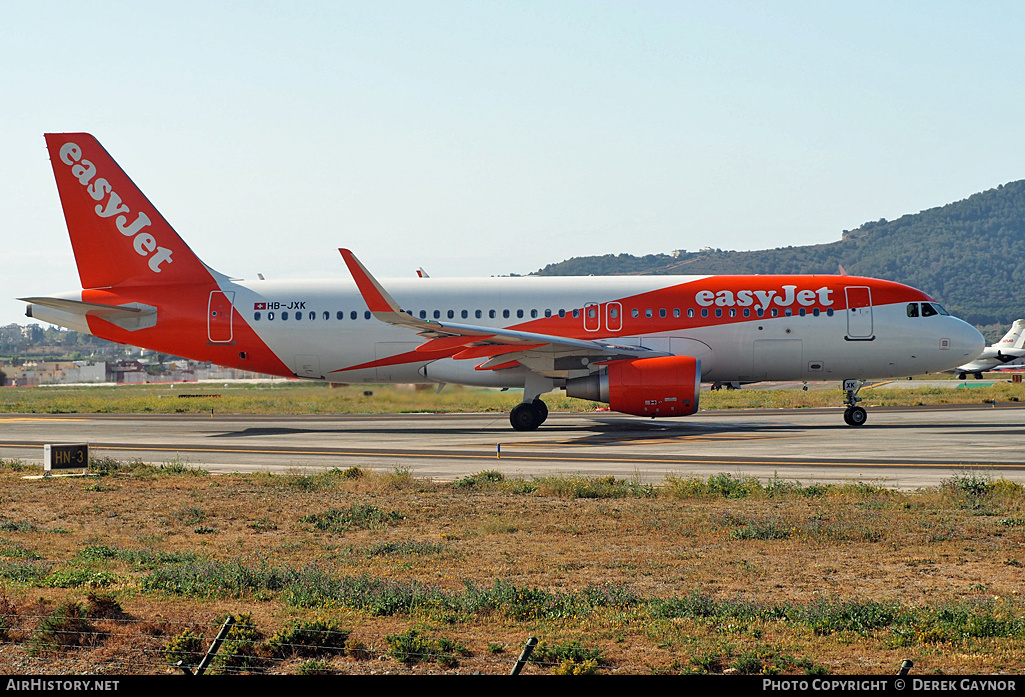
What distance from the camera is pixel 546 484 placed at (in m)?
19.6

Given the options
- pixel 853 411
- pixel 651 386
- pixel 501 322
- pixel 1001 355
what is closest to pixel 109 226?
pixel 501 322

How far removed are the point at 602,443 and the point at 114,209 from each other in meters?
20.7

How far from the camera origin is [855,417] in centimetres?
3312

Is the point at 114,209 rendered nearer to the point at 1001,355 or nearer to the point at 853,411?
the point at 853,411

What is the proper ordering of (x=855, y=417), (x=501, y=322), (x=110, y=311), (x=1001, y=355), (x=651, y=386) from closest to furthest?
1. (x=651, y=386)
2. (x=855, y=417)
3. (x=501, y=322)
4. (x=110, y=311)
5. (x=1001, y=355)

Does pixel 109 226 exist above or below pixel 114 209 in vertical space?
below

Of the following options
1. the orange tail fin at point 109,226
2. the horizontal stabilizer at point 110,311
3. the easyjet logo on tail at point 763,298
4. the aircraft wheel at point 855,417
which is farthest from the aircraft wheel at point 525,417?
the horizontal stabilizer at point 110,311

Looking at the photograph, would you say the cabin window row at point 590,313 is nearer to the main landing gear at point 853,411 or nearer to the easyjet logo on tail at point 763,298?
the easyjet logo on tail at point 763,298

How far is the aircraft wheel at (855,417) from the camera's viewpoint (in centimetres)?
3297

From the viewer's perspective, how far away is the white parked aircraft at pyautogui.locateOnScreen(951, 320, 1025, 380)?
87887 mm

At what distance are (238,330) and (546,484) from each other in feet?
64.0

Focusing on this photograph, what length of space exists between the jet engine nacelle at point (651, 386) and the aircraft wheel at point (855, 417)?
6.48 meters

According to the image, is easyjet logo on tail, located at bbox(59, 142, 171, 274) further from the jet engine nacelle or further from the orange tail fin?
the jet engine nacelle
